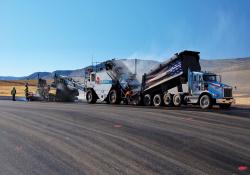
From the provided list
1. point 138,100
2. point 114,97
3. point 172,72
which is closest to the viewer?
point 172,72

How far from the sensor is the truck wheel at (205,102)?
956 inches

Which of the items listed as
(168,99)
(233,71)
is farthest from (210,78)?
(233,71)

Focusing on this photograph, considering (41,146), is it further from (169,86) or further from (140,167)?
(169,86)

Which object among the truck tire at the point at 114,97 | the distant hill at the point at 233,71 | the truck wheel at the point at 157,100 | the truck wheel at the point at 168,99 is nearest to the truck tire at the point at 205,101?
the truck wheel at the point at 168,99

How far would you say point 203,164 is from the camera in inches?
332

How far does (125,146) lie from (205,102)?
49.8ft

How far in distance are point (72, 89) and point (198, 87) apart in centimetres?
1448

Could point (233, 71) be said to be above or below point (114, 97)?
above

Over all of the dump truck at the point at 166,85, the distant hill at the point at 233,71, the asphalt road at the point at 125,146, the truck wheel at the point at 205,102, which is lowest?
the asphalt road at the point at 125,146

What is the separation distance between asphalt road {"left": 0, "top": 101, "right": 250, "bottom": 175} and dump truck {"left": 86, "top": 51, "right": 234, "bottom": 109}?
30.5ft

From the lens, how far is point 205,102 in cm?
2461

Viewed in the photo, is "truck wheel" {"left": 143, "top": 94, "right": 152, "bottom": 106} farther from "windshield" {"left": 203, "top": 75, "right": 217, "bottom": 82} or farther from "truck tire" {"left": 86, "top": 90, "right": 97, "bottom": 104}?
"truck tire" {"left": 86, "top": 90, "right": 97, "bottom": 104}

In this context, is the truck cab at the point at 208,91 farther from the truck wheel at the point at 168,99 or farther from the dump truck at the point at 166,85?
the truck wheel at the point at 168,99

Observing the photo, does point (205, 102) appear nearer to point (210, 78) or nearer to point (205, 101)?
point (205, 101)
